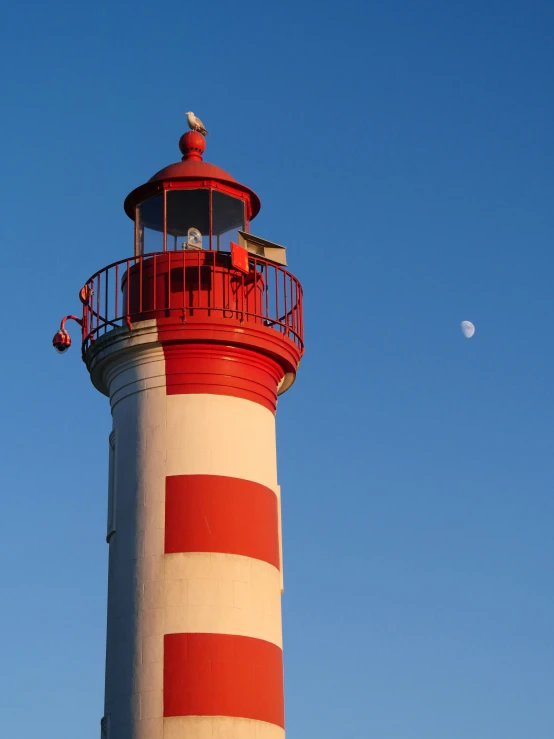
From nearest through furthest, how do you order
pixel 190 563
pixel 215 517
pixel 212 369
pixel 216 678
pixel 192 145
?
1. pixel 216 678
2. pixel 190 563
3. pixel 215 517
4. pixel 212 369
5. pixel 192 145

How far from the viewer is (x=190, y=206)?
21.6 meters

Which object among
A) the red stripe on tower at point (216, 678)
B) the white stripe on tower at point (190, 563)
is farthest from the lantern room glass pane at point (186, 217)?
the red stripe on tower at point (216, 678)

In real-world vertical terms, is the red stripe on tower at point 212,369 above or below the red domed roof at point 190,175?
below

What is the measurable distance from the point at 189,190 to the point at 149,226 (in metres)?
1.01

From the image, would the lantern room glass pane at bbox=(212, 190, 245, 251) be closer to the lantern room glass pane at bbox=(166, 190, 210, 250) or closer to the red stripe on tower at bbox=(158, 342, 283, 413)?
the lantern room glass pane at bbox=(166, 190, 210, 250)

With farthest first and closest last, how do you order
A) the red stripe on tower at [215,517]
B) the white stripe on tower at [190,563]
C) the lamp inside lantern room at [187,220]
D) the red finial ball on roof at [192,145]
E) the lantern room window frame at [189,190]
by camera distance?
1. the red finial ball on roof at [192,145]
2. the lamp inside lantern room at [187,220]
3. the lantern room window frame at [189,190]
4. the red stripe on tower at [215,517]
5. the white stripe on tower at [190,563]

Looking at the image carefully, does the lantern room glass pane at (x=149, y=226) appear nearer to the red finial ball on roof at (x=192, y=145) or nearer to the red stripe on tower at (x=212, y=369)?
the red finial ball on roof at (x=192, y=145)

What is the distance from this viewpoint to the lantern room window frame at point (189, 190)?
819 inches

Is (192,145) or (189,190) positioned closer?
(189,190)

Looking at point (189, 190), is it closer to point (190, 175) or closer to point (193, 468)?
point (190, 175)

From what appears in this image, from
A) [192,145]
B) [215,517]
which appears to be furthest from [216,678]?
[192,145]

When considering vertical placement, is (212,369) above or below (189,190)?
below

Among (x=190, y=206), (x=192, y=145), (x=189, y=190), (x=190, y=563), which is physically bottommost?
(x=190, y=563)

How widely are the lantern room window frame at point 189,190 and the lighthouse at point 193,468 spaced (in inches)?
1.2
